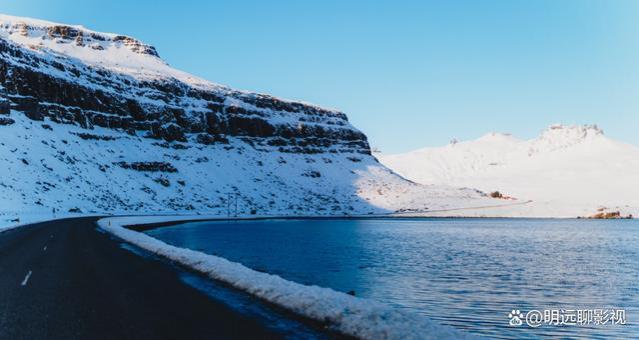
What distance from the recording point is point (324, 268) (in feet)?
86.3

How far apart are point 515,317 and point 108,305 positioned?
1052cm

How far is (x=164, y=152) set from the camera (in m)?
139

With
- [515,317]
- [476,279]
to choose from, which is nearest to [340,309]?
[515,317]

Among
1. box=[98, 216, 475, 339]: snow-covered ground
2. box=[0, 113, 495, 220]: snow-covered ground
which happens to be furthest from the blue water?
box=[0, 113, 495, 220]: snow-covered ground

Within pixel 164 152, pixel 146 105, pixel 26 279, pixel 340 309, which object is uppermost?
pixel 146 105

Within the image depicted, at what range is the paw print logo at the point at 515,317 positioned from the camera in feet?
44.6

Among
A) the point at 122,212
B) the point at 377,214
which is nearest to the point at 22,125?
the point at 122,212

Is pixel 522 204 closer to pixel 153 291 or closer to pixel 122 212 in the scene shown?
pixel 122 212

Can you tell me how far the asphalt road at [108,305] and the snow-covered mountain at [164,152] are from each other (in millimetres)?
66515

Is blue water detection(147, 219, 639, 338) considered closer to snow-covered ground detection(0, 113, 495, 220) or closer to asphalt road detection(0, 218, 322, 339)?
asphalt road detection(0, 218, 322, 339)

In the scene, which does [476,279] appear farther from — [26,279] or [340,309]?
[26,279]

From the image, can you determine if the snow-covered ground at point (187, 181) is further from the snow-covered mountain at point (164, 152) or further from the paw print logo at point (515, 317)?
the paw print logo at point (515, 317)

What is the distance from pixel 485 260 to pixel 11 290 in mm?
25486

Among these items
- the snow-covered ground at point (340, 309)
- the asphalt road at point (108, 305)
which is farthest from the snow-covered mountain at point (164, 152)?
the snow-covered ground at point (340, 309)
